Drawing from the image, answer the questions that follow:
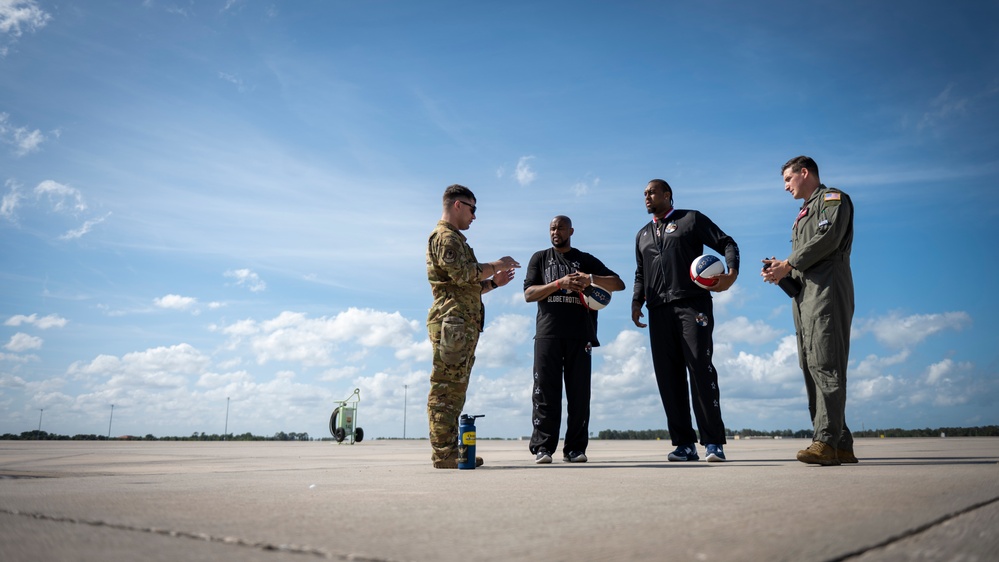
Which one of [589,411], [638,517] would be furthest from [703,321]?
[638,517]

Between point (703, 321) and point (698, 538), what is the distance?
413 centimetres

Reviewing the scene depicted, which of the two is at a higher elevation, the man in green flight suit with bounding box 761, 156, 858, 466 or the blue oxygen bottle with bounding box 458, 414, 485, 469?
the man in green flight suit with bounding box 761, 156, 858, 466

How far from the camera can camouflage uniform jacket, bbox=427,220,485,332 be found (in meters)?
5.04

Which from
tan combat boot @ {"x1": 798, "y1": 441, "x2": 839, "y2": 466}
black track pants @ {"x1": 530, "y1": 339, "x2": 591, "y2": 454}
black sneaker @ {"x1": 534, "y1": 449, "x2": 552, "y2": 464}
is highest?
black track pants @ {"x1": 530, "y1": 339, "x2": 591, "y2": 454}

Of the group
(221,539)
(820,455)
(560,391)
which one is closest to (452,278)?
(560,391)

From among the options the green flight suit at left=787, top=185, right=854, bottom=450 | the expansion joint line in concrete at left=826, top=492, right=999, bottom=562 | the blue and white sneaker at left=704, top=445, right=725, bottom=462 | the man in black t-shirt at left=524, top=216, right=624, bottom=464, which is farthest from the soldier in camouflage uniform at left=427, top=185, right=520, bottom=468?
the expansion joint line in concrete at left=826, top=492, right=999, bottom=562

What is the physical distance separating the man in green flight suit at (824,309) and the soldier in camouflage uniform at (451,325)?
2.13 metres

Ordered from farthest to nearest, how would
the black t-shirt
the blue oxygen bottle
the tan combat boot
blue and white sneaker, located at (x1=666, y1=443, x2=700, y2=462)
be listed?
the black t-shirt → blue and white sneaker, located at (x1=666, y1=443, x2=700, y2=462) → the blue oxygen bottle → the tan combat boot

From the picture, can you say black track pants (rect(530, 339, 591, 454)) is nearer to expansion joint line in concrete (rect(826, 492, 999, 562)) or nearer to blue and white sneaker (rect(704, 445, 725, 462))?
blue and white sneaker (rect(704, 445, 725, 462))

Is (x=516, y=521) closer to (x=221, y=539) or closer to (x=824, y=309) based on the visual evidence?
(x=221, y=539)

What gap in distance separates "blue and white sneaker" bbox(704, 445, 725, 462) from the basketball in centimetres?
148

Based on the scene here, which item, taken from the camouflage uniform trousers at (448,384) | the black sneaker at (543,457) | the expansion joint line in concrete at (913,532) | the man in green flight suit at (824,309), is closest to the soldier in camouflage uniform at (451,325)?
the camouflage uniform trousers at (448,384)

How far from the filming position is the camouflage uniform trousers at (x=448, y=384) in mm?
4957

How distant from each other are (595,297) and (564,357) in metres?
0.60
